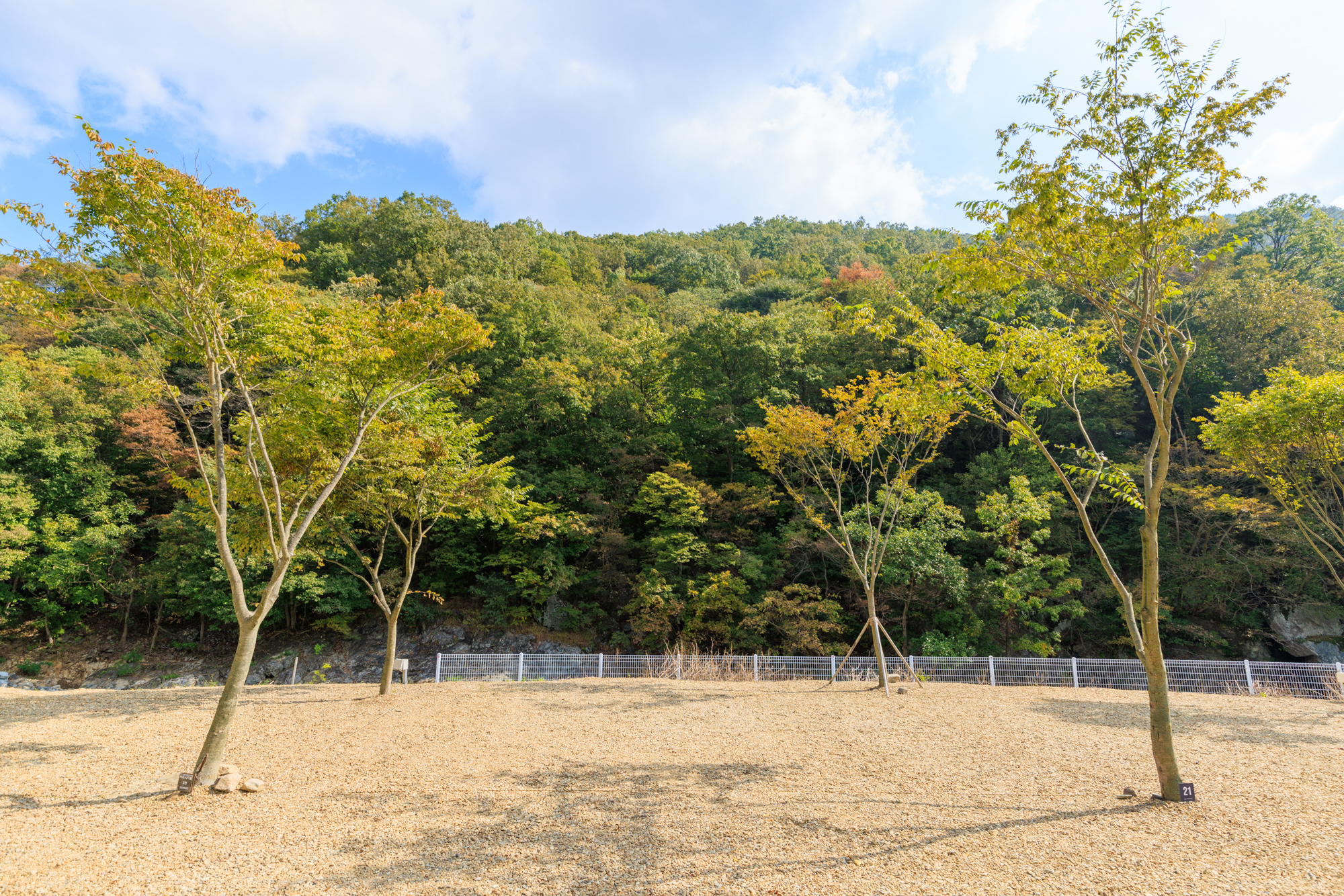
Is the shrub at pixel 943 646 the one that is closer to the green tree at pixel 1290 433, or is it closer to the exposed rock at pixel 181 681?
the green tree at pixel 1290 433

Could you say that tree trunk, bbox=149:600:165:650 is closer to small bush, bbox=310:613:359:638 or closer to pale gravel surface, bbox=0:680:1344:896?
small bush, bbox=310:613:359:638

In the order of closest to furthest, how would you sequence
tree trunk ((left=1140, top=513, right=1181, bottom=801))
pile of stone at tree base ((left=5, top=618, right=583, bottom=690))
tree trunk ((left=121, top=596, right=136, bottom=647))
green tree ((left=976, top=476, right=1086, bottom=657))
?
tree trunk ((left=1140, top=513, right=1181, bottom=801)), green tree ((left=976, top=476, right=1086, bottom=657)), pile of stone at tree base ((left=5, top=618, right=583, bottom=690)), tree trunk ((left=121, top=596, right=136, bottom=647))

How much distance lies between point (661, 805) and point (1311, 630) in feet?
66.9

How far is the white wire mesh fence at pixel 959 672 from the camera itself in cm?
1104

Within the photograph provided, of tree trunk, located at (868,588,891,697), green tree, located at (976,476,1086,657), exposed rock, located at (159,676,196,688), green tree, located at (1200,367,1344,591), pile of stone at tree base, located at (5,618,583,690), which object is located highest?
green tree, located at (1200,367,1344,591)

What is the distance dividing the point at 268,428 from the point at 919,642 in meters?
15.6

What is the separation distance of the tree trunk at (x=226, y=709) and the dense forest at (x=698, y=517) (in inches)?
265

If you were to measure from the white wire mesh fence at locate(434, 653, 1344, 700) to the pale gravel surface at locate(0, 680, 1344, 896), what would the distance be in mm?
3434

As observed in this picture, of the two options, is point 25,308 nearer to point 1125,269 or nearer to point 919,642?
point 1125,269

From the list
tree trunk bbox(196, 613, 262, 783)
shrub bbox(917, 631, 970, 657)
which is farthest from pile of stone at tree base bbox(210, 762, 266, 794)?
shrub bbox(917, 631, 970, 657)

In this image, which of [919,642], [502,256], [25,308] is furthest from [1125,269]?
[502,256]

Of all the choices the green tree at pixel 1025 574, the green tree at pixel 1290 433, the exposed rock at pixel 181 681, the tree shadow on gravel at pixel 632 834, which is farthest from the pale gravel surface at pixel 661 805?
the exposed rock at pixel 181 681

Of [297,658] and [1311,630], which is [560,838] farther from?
[1311,630]

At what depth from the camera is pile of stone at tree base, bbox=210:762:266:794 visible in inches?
189
